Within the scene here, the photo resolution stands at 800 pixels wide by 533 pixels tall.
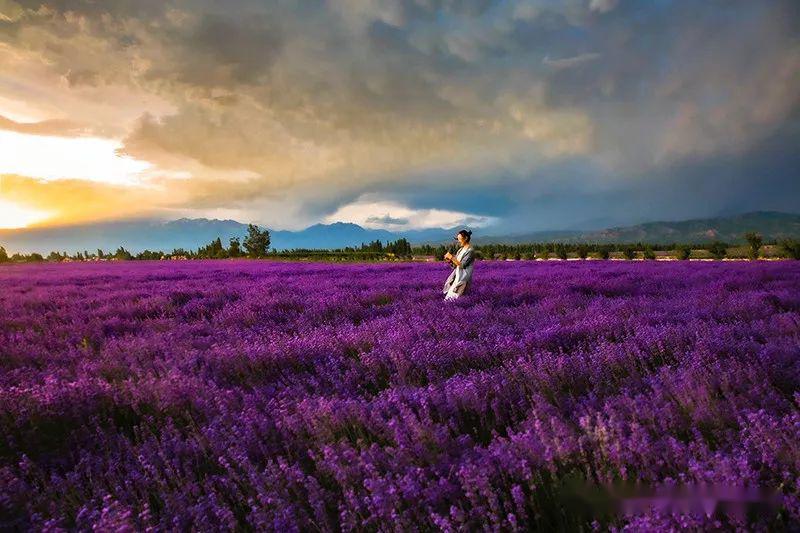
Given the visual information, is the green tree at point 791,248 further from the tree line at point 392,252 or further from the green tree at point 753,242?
the tree line at point 392,252

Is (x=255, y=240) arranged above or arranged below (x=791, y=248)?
above

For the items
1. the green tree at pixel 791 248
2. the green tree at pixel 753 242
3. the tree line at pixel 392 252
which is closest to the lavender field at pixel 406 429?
the green tree at pixel 791 248

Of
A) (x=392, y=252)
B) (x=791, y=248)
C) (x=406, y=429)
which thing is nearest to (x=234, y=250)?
(x=392, y=252)

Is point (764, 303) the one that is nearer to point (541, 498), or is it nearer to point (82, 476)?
point (541, 498)

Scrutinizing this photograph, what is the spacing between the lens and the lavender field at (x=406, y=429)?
6.11ft

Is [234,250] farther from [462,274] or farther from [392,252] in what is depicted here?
[462,274]

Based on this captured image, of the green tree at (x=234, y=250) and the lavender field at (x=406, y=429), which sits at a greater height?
the green tree at (x=234, y=250)

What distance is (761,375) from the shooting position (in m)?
2.85

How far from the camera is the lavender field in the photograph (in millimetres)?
1863

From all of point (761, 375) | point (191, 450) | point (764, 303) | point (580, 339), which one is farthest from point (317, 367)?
point (764, 303)

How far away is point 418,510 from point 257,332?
4.70 m

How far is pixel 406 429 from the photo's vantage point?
251 centimetres

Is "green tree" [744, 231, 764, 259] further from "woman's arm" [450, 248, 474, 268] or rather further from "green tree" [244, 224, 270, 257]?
"green tree" [244, 224, 270, 257]

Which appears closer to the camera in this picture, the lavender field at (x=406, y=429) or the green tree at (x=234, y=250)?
the lavender field at (x=406, y=429)
